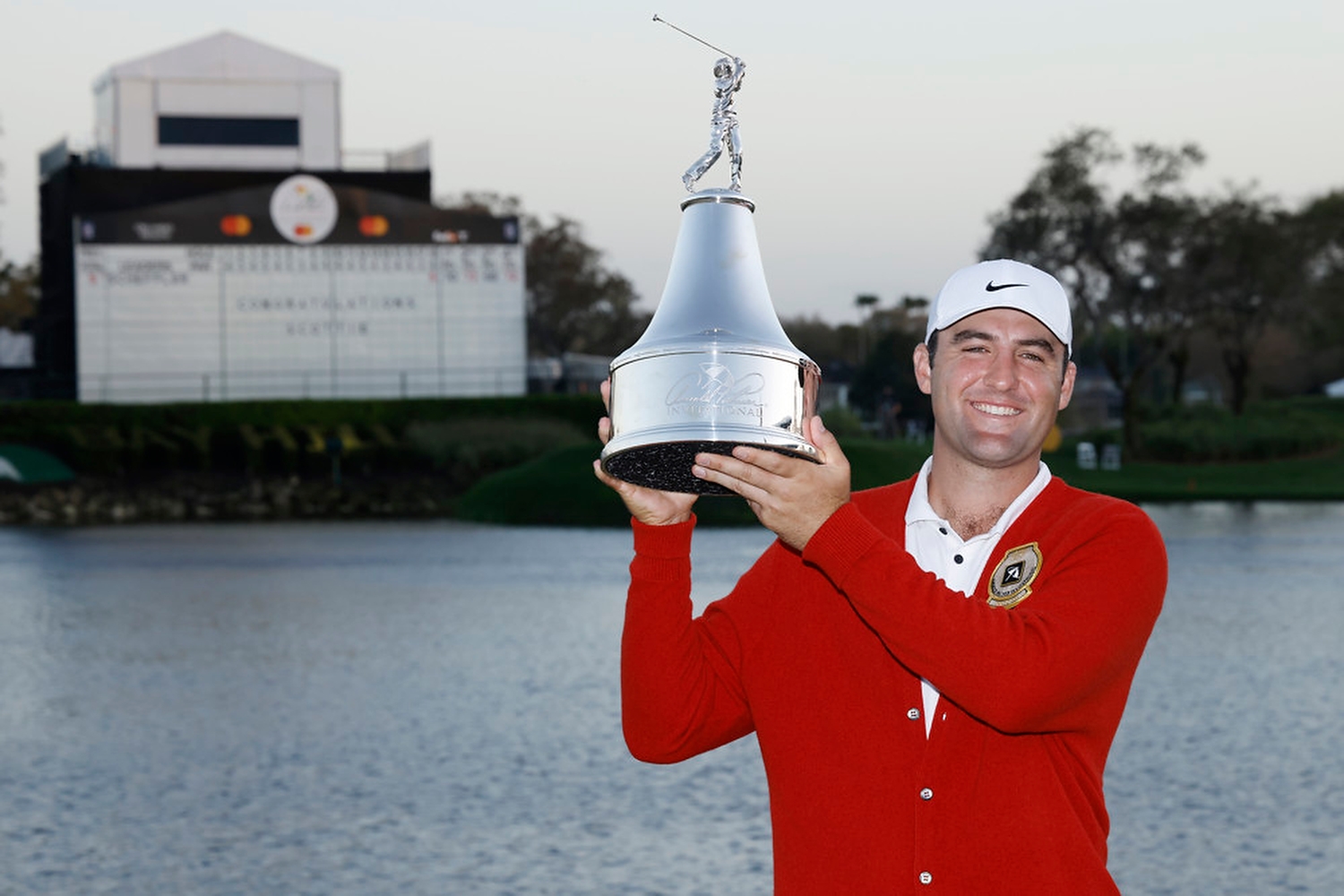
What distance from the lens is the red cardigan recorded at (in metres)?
2.74

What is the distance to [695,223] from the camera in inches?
119

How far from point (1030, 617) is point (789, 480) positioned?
0.48 m

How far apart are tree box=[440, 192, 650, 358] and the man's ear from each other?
86.8m

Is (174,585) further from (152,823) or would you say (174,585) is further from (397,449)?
(397,449)

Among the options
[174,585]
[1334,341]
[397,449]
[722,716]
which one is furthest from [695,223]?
[1334,341]

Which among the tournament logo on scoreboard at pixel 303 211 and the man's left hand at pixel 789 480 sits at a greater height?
the tournament logo on scoreboard at pixel 303 211

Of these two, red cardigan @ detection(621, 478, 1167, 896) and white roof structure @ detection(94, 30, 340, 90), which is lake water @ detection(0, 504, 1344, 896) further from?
white roof structure @ detection(94, 30, 340, 90)

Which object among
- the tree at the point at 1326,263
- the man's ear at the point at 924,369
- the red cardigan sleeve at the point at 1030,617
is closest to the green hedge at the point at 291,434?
the tree at the point at 1326,263

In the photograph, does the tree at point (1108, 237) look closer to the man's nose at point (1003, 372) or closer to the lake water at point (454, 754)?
the lake water at point (454, 754)

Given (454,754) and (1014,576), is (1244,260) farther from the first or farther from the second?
(1014,576)

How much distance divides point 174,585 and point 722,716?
1921 cm

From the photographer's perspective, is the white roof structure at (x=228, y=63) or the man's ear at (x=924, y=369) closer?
the man's ear at (x=924, y=369)

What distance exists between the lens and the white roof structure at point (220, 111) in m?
63.8

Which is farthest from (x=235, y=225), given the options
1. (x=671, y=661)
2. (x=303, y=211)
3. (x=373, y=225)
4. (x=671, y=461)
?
(x=671, y=461)
